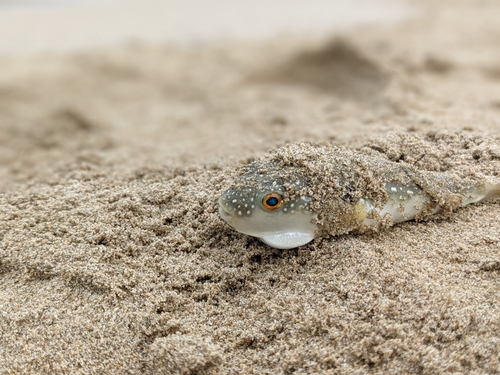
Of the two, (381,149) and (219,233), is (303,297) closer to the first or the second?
(219,233)

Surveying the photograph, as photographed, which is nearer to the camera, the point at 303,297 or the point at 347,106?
the point at 303,297

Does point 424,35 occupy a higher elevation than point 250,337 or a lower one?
higher

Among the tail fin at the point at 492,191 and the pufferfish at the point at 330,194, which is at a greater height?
the pufferfish at the point at 330,194

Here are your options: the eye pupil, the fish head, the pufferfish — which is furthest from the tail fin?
the eye pupil

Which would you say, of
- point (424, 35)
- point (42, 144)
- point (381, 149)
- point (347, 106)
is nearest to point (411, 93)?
point (347, 106)

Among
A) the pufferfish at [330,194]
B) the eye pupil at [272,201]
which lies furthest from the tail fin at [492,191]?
the eye pupil at [272,201]

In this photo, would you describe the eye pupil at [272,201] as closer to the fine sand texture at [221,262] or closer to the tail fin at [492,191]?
the fine sand texture at [221,262]

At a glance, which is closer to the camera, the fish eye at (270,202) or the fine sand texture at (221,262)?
the fine sand texture at (221,262)

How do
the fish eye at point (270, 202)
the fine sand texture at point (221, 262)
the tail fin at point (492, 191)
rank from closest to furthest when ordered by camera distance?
the fine sand texture at point (221, 262)
the fish eye at point (270, 202)
the tail fin at point (492, 191)
